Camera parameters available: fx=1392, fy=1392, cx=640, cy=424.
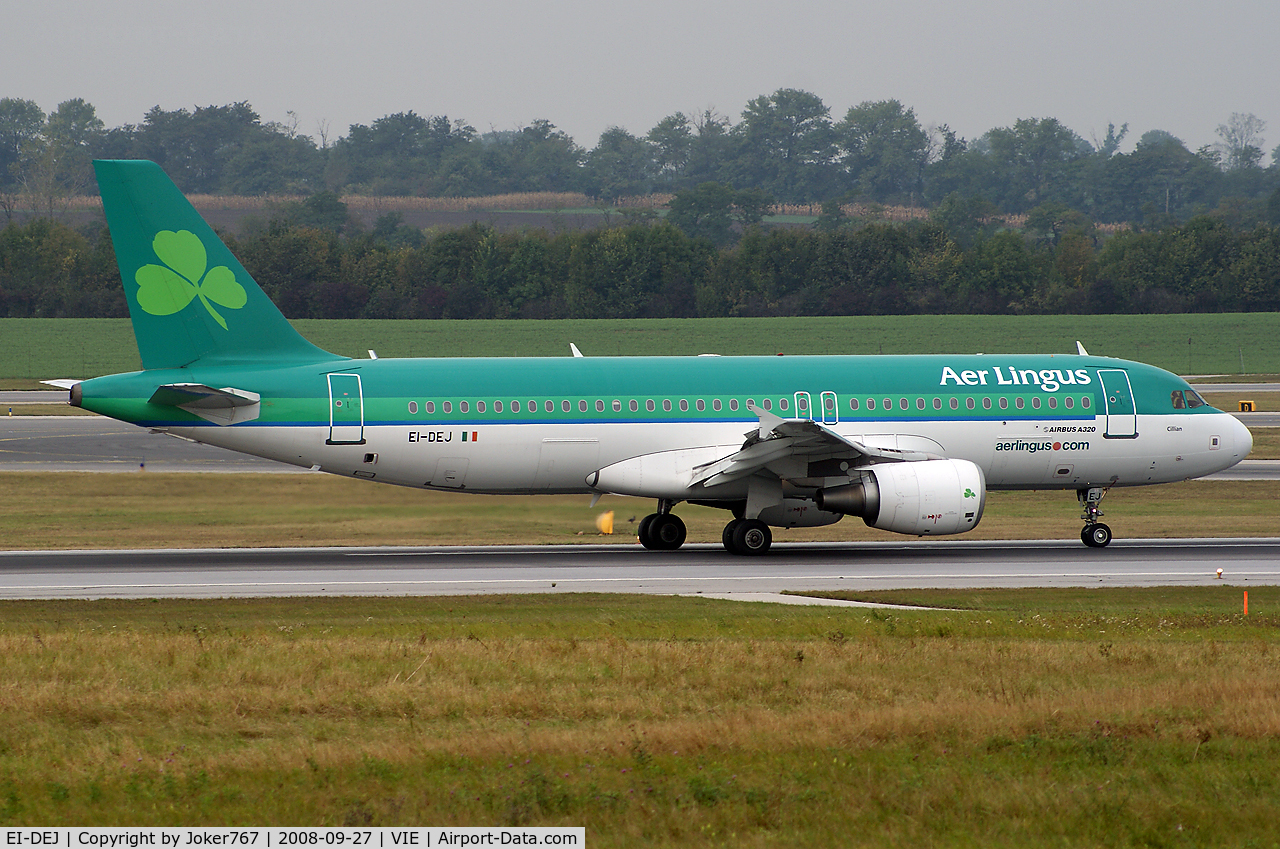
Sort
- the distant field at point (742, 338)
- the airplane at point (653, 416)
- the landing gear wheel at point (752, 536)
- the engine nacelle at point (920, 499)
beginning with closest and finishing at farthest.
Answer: the engine nacelle at point (920, 499) → the airplane at point (653, 416) → the landing gear wheel at point (752, 536) → the distant field at point (742, 338)

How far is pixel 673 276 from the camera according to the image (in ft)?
361

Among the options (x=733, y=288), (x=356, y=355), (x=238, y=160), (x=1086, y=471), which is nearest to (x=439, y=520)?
(x=1086, y=471)

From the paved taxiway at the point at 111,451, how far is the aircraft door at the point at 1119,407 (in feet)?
49.0

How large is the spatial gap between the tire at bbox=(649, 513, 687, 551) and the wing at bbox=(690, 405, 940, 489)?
5.76 feet

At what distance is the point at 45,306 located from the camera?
106125 mm

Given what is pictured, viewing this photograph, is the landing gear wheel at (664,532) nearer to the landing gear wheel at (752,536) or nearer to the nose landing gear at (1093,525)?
the landing gear wheel at (752,536)

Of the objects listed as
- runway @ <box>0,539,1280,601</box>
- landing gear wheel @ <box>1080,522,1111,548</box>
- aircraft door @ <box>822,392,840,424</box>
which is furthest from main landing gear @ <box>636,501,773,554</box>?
landing gear wheel @ <box>1080,522,1111,548</box>

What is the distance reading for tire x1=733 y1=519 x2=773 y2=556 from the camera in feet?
100

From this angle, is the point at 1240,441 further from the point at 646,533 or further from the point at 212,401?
the point at 212,401

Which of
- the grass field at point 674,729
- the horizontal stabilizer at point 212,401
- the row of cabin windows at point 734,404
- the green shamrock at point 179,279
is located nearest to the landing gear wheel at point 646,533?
the row of cabin windows at point 734,404

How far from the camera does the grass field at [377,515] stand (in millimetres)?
31000

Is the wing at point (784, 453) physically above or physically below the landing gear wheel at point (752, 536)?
above

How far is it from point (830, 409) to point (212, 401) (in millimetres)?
13278

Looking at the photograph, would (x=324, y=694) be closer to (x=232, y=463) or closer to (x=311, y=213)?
(x=232, y=463)
